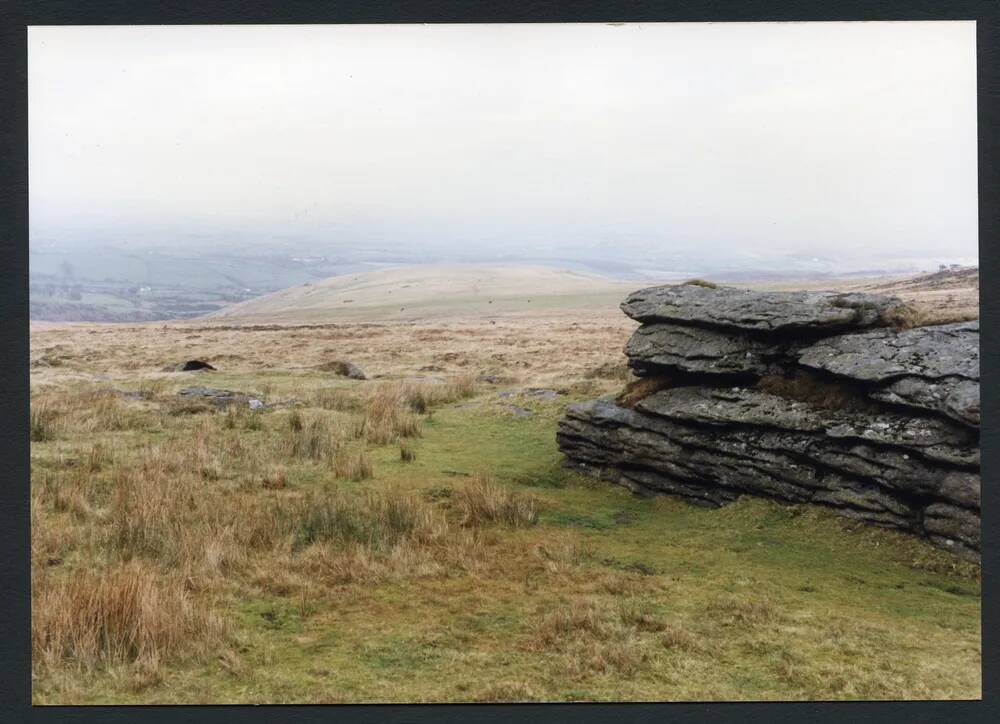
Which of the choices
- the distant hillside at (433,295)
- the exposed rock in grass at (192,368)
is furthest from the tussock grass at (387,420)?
the distant hillside at (433,295)

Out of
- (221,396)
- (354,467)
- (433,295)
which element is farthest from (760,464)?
(433,295)

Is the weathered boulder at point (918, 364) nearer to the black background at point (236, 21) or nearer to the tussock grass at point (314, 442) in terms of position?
the black background at point (236, 21)

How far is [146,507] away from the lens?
365 inches

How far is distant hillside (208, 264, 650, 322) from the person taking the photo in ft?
224

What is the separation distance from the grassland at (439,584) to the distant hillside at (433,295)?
50.0 m

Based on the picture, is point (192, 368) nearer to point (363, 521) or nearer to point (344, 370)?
point (344, 370)

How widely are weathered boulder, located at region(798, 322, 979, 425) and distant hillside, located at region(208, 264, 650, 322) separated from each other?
5412 cm

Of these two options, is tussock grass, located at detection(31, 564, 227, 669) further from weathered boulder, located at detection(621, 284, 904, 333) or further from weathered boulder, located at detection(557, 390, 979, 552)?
weathered boulder, located at detection(621, 284, 904, 333)

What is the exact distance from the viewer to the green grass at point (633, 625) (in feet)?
20.7

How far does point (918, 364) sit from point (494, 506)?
5.36 m

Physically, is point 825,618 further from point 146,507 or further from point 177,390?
point 177,390

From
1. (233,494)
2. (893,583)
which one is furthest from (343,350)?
(893,583)

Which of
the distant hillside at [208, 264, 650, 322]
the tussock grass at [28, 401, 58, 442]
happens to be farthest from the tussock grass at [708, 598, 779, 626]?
the distant hillside at [208, 264, 650, 322]

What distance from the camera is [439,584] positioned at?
25.9 ft
